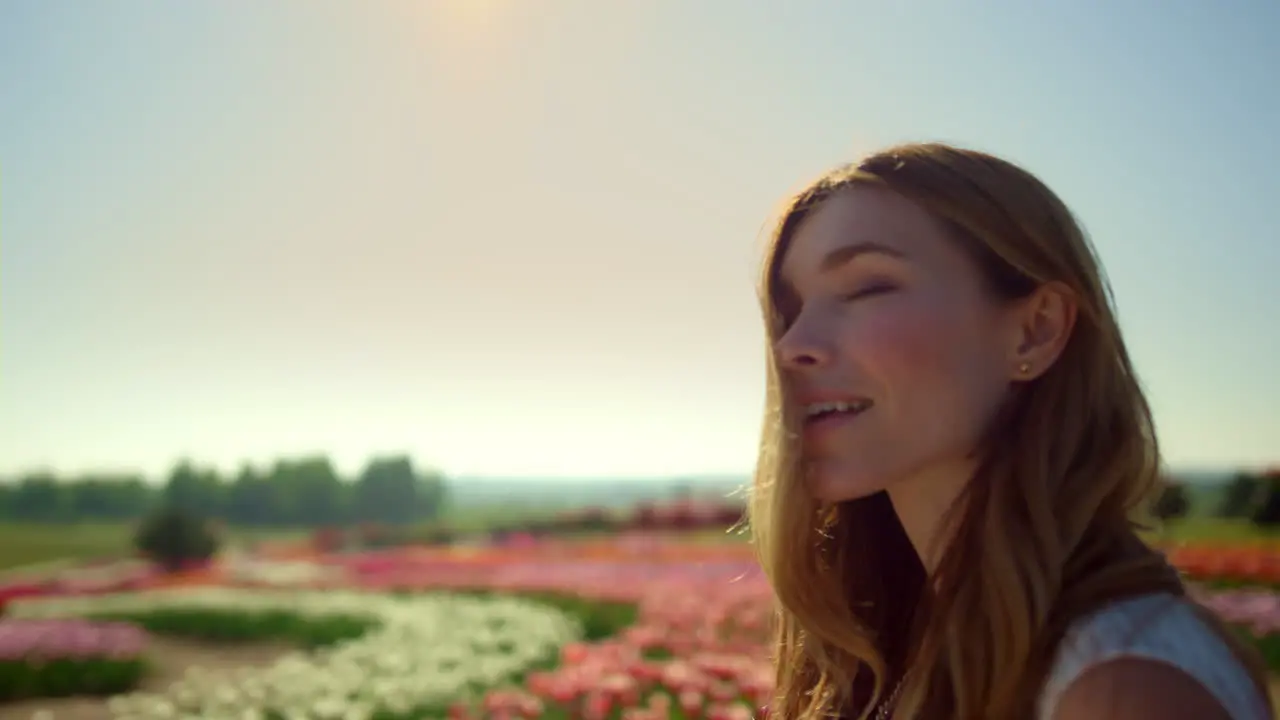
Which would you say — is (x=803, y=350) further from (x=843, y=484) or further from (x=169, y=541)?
(x=169, y=541)

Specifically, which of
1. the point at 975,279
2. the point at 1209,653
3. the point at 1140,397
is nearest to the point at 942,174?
the point at 975,279

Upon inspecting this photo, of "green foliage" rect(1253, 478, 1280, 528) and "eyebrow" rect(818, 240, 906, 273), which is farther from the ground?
"eyebrow" rect(818, 240, 906, 273)

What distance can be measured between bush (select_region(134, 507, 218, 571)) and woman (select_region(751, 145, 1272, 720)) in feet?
38.3

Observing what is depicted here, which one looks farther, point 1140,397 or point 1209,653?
point 1140,397

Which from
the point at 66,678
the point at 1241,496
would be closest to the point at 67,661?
the point at 66,678

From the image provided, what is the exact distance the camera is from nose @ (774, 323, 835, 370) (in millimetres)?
1273

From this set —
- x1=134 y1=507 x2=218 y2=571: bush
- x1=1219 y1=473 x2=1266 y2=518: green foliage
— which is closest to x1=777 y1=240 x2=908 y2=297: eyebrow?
Result: x1=1219 y1=473 x2=1266 y2=518: green foliage

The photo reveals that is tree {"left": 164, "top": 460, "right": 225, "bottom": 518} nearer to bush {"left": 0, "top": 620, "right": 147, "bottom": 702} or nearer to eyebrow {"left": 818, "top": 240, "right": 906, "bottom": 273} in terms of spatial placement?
bush {"left": 0, "top": 620, "right": 147, "bottom": 702}

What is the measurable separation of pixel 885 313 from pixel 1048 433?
0.27 m

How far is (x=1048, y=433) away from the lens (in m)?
1.22

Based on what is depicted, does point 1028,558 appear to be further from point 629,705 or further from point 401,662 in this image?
point 401,662

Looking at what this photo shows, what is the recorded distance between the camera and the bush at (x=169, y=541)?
1120 cm

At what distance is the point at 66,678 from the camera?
5914mm

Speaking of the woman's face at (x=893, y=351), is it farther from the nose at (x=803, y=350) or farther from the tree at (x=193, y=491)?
the tree at (x=193, y=491)
